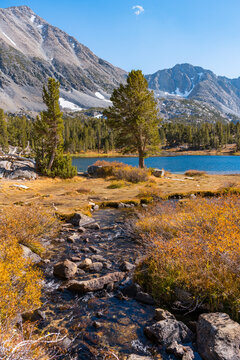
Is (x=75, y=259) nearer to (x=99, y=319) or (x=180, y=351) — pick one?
(x=99, y=319)

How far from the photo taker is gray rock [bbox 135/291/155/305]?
6.68 meters

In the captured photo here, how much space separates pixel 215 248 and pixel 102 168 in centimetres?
2919

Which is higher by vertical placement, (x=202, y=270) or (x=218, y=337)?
(x=202, y=270)

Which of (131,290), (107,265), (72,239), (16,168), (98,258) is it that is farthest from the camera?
(16,168)

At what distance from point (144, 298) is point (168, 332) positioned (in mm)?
1589

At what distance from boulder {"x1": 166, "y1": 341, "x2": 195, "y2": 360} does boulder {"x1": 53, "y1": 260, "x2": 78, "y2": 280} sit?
4.33 metres

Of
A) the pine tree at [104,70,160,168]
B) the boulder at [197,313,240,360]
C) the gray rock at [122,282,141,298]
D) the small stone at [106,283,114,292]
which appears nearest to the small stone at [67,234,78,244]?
the small stone at [106,283,114,292]

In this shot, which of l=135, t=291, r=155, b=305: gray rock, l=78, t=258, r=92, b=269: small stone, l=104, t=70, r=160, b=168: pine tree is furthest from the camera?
l=104, t=70, r=160, b=168: pine tree

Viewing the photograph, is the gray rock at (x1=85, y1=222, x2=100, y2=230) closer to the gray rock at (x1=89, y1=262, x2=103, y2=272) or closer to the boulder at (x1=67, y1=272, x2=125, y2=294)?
the gray rock at (x1=89, y1=262, x2=103, y2=272)

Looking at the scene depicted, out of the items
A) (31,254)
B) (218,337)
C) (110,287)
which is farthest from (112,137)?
(218,337)

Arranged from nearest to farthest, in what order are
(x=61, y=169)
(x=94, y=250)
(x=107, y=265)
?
(x=107, y=265) → (x=94, y=250) → (x=61, y=169)

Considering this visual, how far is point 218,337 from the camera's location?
4613 millimetres

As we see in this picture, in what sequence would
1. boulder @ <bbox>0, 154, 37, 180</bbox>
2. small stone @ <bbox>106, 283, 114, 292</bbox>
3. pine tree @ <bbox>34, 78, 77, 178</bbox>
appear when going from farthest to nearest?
pine tree @ <bbox>34, 78, 77, 178</bbox>, boulder @ <bbox>0, 154, 37, 180</bbox>, small stone @ <bbox>106, 283, 114, 292</bbox>

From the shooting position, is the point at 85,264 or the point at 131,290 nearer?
the point at 131,290
